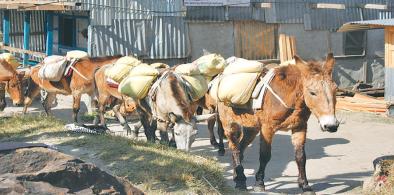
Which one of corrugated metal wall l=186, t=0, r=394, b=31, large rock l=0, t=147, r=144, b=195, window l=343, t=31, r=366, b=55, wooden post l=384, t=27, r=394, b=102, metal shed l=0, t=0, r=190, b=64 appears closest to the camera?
large rock l=0, t=147, r=144, b=195

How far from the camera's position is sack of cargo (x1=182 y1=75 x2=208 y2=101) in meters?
12.1

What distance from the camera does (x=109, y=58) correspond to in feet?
52.4

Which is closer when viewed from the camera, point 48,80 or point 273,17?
point 48,80

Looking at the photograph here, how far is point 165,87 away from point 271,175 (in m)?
2.48

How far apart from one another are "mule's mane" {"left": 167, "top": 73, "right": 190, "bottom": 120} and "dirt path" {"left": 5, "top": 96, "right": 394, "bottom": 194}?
1.34 metres

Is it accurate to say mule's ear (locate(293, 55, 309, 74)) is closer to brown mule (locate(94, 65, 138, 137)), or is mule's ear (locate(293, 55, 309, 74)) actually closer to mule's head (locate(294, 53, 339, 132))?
mule's head (locate(294, 53, 339, 132))

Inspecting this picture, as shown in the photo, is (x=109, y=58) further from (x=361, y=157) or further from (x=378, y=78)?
(x=378, y=78)

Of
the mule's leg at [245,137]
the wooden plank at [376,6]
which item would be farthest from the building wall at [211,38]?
the mule's leg at [245,137]

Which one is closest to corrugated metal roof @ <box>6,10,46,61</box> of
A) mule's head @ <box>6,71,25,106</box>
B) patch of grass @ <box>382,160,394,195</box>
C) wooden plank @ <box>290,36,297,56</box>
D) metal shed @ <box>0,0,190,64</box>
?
metal shed @ <box>0,0,190,64</box>

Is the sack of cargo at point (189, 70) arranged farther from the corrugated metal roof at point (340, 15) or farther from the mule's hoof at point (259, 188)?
the corrugated metal roof at point (340, 15)

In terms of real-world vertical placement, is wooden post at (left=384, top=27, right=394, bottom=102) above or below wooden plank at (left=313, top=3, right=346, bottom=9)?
below

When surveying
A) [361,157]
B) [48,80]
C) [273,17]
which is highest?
[273,17]

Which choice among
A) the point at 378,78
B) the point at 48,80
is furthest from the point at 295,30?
the point at 48,80

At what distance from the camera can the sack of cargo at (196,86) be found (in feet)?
39.6
